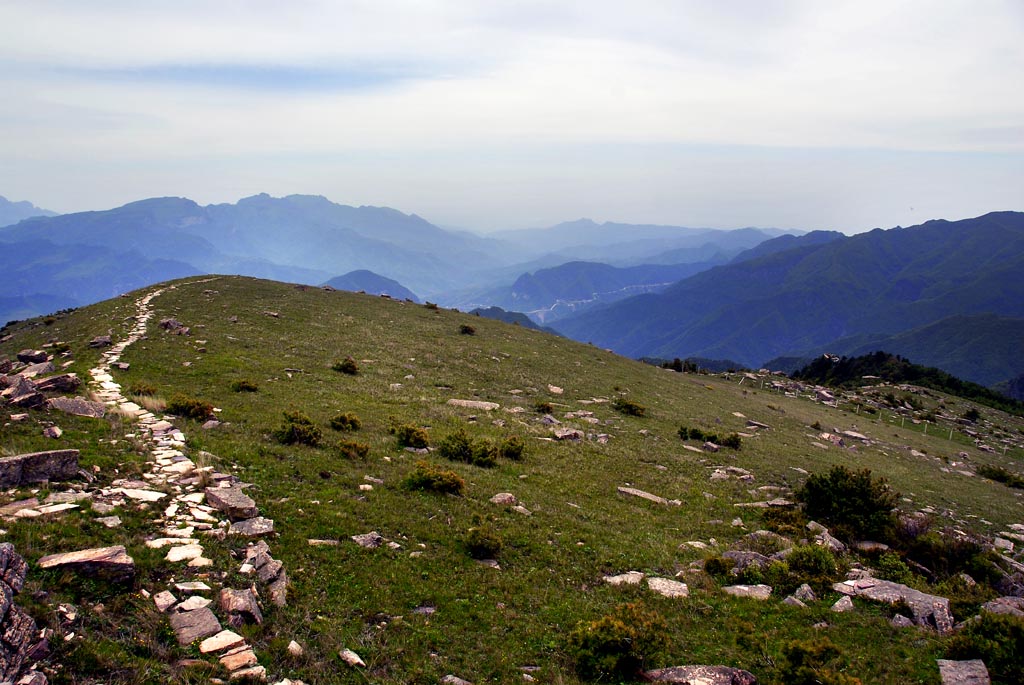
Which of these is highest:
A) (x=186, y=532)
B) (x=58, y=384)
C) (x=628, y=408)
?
(x=58, y=384)

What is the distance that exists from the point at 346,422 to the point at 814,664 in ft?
56.6

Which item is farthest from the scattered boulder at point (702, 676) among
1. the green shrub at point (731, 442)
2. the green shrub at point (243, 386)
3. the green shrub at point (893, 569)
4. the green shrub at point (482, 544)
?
the green shrub at point (243, 386)

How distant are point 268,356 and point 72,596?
2508 cm

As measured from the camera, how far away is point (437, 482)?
16.3 m

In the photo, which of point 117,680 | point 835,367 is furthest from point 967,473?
point 835,367

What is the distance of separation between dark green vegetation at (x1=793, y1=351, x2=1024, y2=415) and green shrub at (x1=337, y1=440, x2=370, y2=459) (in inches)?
3172

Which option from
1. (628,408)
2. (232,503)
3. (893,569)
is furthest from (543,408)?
(232,503)

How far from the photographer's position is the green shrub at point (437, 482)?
1642 cm

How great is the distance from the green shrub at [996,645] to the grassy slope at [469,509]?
0.70 metres

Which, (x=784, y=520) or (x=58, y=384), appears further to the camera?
(x=58, y=384)

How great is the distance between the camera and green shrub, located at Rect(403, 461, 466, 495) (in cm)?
1642

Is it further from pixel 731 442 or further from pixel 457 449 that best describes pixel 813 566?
pixel 731 442

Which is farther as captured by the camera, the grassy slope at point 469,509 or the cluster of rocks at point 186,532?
the grassy slope at point 469,509

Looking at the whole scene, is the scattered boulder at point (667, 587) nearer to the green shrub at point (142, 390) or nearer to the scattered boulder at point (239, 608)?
the scattered boulder at point (239, 608)
